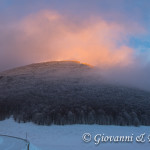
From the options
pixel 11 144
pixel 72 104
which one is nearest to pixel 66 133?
pixel 72 104

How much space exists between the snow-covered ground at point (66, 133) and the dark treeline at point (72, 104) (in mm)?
1009

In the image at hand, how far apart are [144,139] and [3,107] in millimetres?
17803

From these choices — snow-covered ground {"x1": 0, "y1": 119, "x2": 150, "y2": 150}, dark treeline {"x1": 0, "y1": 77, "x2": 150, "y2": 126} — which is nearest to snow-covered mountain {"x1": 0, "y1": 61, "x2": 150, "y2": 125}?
dark treeline {"x1": 0, "y1": 77, "x2": 150, "y2": 126}

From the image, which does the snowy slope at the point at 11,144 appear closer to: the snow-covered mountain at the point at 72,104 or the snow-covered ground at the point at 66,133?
the snow-covered ground at the point at 66,133

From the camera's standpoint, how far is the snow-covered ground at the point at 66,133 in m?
14.6

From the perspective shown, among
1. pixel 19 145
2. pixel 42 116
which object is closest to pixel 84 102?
pixel 42 116

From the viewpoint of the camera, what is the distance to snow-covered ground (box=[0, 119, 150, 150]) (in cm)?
→ 1461

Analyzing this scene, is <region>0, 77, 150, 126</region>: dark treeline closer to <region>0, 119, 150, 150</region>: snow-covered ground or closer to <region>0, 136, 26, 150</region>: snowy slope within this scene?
<region>0, 119, 150, 150</region>: snow-covered ground

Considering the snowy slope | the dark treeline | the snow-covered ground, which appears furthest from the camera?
the dark treeline

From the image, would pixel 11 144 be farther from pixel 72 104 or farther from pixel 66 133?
pixel 72 104

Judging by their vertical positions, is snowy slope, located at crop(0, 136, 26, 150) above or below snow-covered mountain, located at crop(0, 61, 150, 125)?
below

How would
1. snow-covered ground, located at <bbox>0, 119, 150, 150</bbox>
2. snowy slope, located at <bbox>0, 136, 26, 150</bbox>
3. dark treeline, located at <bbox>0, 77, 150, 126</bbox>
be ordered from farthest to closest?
dark treeline, located at <bbox>0, 77, 150, 126</bbox> < snow-covered ground, located at <bbox>0, 119, 150, 150</bbox> < snowy slope, located at <bbox>0, 136, 26, 150</bbox>

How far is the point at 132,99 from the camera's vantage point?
28438 mm

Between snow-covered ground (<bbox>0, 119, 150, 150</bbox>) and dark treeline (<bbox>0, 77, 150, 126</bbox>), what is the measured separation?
1.01 m
